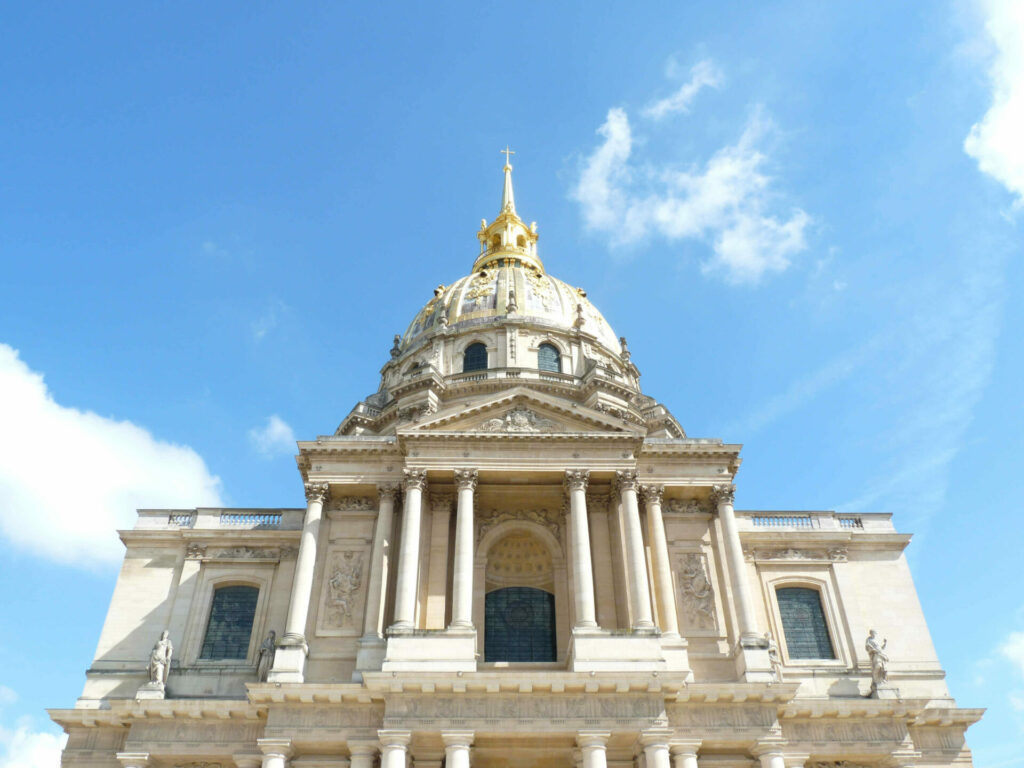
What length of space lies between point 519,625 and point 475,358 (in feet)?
61.6

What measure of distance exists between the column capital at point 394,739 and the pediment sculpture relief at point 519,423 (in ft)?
33.9

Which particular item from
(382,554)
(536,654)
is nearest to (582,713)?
(536,654)

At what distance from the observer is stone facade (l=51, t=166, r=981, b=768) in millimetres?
23703

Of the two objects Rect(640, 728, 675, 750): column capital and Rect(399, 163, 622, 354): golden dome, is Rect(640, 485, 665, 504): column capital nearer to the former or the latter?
Rect(640, 728, 675, 750): column capital

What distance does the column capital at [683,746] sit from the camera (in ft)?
78.0

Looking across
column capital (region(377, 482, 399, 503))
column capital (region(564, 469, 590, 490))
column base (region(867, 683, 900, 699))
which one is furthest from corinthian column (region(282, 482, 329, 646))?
column base (region(867, 683, 900, 699))

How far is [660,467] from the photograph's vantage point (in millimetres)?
30141

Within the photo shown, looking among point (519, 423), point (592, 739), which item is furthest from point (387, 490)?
point (592, 739)

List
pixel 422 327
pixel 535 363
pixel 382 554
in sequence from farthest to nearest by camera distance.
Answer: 1. pixel 422 327
2. pixel 535 363
3. pixel 382 554

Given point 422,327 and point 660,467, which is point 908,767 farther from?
point 422,327

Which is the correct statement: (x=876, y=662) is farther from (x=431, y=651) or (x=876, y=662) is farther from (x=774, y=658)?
(x=431, y=651)

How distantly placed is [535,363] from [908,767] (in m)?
25.1

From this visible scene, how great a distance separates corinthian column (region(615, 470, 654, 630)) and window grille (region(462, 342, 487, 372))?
17156 mm

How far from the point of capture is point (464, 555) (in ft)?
87.6
